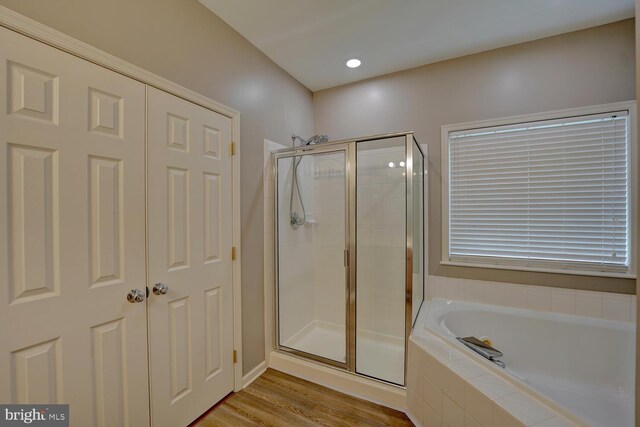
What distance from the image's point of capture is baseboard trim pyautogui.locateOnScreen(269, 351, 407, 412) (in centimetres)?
186

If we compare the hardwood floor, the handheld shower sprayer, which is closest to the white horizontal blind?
the handheld shower sprayer

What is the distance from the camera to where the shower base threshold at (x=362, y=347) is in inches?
82.0

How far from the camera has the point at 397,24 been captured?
1997 mm

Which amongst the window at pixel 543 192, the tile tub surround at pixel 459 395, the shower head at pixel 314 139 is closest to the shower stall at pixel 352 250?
the shower head at pixel 314 139

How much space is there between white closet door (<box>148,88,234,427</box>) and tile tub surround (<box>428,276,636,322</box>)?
189 centimetres

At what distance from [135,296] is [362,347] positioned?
1.69m

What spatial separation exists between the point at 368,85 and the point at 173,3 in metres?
1.83

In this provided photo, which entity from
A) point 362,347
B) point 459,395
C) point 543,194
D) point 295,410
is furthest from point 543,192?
point 295,410

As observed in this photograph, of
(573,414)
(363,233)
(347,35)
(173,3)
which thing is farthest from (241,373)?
(347,35)

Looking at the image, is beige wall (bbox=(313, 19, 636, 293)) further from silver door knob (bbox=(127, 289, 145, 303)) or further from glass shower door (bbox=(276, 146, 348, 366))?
silver door knob (bbox=(127, 289, 145, 303))

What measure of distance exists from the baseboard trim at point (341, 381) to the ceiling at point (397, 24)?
261cm

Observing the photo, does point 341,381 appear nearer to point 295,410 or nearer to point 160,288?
point 295,410

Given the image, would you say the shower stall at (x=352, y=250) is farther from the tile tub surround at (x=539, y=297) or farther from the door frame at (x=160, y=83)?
the door frame at (x=160, y=83)

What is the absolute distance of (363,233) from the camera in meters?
2.30
